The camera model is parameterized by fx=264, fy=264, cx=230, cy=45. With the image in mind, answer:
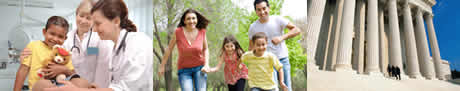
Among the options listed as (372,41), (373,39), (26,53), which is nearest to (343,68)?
(372,41)

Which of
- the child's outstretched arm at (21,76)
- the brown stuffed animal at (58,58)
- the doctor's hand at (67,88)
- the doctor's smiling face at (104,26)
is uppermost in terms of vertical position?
the doctor's smiling face at (104,26)

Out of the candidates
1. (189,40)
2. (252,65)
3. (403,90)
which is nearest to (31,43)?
(189,40)

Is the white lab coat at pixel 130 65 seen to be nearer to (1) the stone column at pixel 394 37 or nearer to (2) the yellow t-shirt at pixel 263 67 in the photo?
(2) the yellow t-shirt at pixel 263 67

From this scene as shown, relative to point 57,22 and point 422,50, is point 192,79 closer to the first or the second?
point 57,22

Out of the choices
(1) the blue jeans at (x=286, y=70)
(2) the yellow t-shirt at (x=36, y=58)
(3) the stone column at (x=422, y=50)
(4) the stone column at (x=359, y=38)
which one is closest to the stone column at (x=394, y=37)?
(3) the stone column at (x=422, y=50)

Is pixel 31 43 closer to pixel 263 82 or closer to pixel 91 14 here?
pixel 91 14

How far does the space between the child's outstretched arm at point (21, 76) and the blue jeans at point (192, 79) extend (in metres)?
1.86

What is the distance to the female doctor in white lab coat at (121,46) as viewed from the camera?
3195mm

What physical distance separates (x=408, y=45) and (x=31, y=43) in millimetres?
21975

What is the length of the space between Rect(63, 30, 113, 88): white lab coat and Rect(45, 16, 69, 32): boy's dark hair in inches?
5.2

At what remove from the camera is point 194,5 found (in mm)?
3795

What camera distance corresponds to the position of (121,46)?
3.27 m

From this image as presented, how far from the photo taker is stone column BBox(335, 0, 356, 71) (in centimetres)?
1463

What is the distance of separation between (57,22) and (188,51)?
1.67 metres
